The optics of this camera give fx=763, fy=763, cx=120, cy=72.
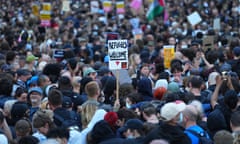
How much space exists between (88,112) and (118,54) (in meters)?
2.60

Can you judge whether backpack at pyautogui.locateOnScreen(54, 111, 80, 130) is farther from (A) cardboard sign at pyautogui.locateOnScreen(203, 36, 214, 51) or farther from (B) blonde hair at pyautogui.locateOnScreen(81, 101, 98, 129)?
(A) cardboard sign at pyautogui.locateOnScreen(203, 36, 214, 51)

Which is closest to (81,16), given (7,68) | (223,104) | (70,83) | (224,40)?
(224,40)

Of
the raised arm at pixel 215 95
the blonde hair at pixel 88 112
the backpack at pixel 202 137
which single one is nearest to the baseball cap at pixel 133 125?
the backpack at pixel 202 137

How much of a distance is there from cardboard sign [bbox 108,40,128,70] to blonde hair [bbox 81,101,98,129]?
223cm

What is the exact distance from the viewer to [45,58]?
1639cm

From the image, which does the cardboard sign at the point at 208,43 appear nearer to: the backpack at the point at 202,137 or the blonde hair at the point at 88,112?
the blonde hair at the point at 88,112

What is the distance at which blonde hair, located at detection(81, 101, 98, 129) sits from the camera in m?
9.56

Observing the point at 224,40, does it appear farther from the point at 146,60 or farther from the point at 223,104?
the point at 223,104

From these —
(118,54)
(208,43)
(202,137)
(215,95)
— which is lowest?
(202,137)

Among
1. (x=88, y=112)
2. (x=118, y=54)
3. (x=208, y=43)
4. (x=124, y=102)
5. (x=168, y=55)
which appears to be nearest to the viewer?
(x=88, y=112)

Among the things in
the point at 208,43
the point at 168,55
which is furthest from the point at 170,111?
the point at 208,43

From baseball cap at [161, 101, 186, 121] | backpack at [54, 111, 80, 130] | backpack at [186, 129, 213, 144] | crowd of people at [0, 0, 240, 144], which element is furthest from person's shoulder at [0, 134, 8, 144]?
backpack at [186, 129, 213, 144]

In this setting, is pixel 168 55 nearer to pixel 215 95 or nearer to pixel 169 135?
pixel 215 95

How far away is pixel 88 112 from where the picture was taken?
9672 mm
